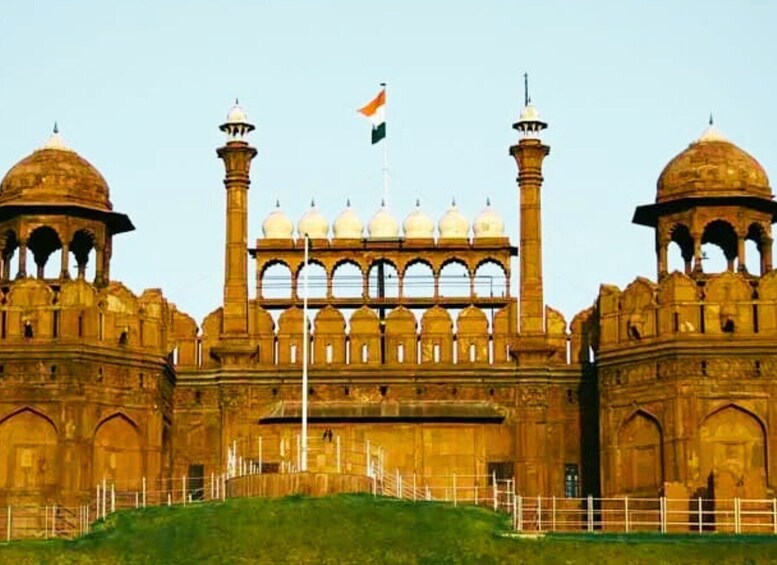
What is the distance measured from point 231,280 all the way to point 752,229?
49.8 ft

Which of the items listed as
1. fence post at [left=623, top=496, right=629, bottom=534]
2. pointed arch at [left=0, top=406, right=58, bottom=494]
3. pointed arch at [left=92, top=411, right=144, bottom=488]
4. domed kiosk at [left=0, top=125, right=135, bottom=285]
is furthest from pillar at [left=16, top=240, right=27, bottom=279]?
fence post at [left=623, top=496, right=629, bottom=534]

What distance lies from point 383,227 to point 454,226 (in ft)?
6.96

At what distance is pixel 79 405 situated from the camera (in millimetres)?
65750

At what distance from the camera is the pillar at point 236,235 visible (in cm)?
7056

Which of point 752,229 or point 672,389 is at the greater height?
point 752,229

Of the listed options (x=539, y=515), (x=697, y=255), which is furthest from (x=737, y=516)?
(x=697, y=255)

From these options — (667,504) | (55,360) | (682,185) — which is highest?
(682,185)

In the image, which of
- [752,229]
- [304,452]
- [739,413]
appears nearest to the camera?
[304,452]

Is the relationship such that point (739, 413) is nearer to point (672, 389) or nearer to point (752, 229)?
point (672, 389)

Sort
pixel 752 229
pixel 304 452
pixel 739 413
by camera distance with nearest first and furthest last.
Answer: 1. pixel 304 452
2. pixel 739 413
3. pixel 752 229

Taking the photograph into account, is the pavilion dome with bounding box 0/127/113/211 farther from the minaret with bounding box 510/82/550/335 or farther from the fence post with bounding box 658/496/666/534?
the fence post with bounding box 658/496/666/534

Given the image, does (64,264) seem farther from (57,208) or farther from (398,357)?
(398,357)

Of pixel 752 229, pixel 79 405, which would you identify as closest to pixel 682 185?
pixel 752 229

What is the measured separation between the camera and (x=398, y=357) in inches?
2761
